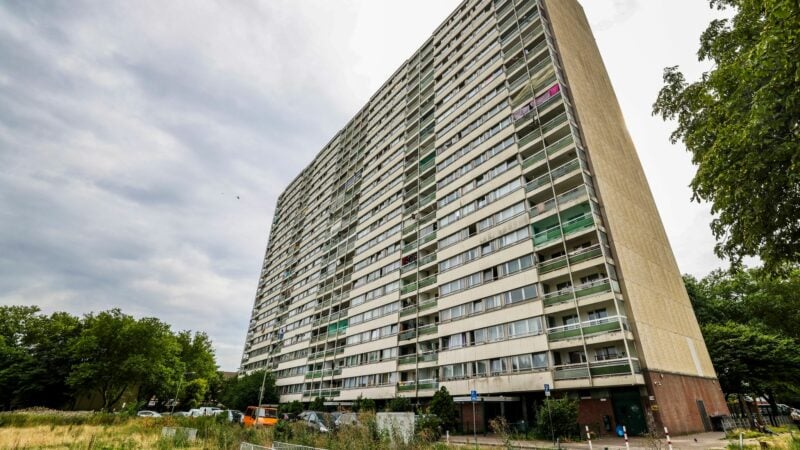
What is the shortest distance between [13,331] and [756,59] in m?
72.4

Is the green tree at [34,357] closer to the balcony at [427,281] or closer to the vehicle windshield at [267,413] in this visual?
the vehicle windshield at [267,413]

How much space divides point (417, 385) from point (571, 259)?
17582 mm

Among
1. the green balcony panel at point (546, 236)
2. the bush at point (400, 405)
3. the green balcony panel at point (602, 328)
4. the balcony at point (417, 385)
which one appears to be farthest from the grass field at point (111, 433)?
the green balcony panel at point (546, 236)

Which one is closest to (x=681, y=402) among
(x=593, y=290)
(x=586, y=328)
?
(x=586, y=328)

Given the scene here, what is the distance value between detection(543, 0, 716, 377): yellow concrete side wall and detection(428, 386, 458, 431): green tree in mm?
13091

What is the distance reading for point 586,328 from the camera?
23.8 meters

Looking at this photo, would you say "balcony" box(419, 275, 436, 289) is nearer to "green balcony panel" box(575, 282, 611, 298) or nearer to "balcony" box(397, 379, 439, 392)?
"balcony" box(397, 379, 439, 392)

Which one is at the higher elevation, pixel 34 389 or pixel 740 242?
pixel 740 242

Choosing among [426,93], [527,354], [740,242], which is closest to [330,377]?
[527,354]

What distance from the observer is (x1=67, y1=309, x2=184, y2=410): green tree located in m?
41.9

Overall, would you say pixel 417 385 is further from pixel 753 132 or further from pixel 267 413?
pixel 753 132

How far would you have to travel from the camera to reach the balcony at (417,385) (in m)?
32.1

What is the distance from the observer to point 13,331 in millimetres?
47938

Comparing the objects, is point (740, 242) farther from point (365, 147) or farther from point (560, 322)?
point (365, 147)
